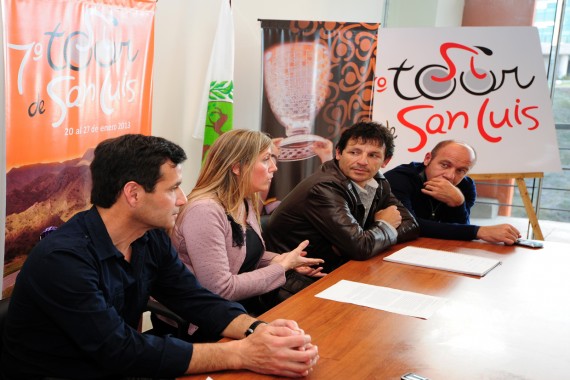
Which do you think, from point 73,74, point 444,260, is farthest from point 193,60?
point 444,260

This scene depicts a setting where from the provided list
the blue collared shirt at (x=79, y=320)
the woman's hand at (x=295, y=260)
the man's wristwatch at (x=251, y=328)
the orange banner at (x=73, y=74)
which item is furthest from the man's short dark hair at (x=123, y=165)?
the orange banner at (x=73, y=74)

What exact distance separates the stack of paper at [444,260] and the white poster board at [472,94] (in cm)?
144

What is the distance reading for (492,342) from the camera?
1567mm

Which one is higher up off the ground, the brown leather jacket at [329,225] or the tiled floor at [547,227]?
the brown leather jacket at [329,225]

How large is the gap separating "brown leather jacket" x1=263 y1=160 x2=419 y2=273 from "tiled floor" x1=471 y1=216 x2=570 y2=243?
130 inches

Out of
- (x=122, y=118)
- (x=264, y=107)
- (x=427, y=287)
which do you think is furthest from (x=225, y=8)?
(x=427, y=287)

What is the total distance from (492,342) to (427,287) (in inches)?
19.1

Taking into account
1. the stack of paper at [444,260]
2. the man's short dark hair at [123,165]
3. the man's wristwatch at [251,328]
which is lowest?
the stack of paper at [444,260]

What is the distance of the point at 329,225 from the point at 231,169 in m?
0.56

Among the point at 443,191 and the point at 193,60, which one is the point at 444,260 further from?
the point at 193,60

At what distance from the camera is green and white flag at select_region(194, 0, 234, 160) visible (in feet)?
12.6

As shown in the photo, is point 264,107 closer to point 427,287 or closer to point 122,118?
point 122,118

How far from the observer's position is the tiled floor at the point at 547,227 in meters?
5.57

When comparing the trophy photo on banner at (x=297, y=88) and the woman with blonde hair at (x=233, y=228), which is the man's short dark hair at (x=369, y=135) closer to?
the woman with blonde hair at (x=233, y=228)
